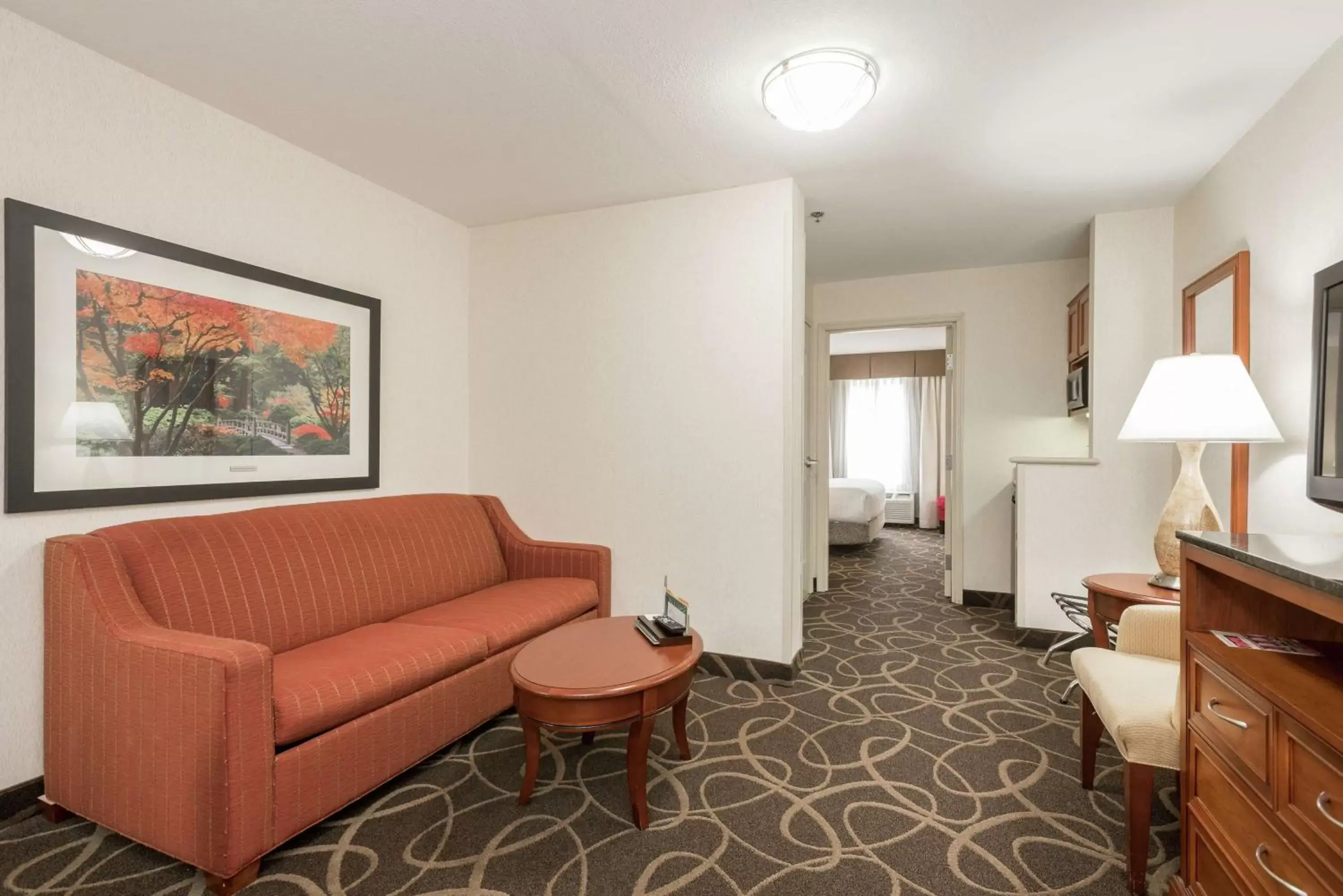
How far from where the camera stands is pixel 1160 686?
179 cm

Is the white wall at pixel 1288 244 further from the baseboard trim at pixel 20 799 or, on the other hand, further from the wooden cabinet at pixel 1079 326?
the baseboard trim at pixel 20 799

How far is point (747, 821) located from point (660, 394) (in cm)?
204

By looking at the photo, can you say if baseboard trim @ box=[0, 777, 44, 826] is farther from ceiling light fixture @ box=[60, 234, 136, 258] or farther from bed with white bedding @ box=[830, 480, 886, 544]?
bed with white bedding @ box=[830, 480, 886, 544]

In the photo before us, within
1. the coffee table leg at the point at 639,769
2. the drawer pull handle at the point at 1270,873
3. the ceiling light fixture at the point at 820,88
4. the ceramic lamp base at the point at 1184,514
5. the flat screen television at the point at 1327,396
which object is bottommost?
the coffee table leg at the point at 639,769

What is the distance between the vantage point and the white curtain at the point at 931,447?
8.81m

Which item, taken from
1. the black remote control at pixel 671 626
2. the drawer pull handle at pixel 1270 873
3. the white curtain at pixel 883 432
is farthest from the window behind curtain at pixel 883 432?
the drawer pull handle at pixel 1270 873

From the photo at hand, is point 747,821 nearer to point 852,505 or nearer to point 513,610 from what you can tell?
point 513,610

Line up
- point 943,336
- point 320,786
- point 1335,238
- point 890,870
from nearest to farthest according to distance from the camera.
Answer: point 890,870 < point 320,786 < point 1335,238 < point 943,336

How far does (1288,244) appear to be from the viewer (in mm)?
2338

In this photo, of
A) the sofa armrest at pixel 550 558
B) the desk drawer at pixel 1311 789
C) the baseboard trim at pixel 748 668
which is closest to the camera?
the desk drawer at pixel 1311 789

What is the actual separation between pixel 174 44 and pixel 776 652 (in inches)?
131

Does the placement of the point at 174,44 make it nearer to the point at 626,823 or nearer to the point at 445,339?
the point at 445,339

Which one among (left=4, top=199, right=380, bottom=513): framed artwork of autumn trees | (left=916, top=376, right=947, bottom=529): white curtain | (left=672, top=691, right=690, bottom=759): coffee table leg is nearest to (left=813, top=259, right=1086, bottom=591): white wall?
(left=672, top=691, right=690, bottom=759): coffee table leg

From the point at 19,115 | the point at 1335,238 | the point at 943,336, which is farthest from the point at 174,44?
the point at 943,336
